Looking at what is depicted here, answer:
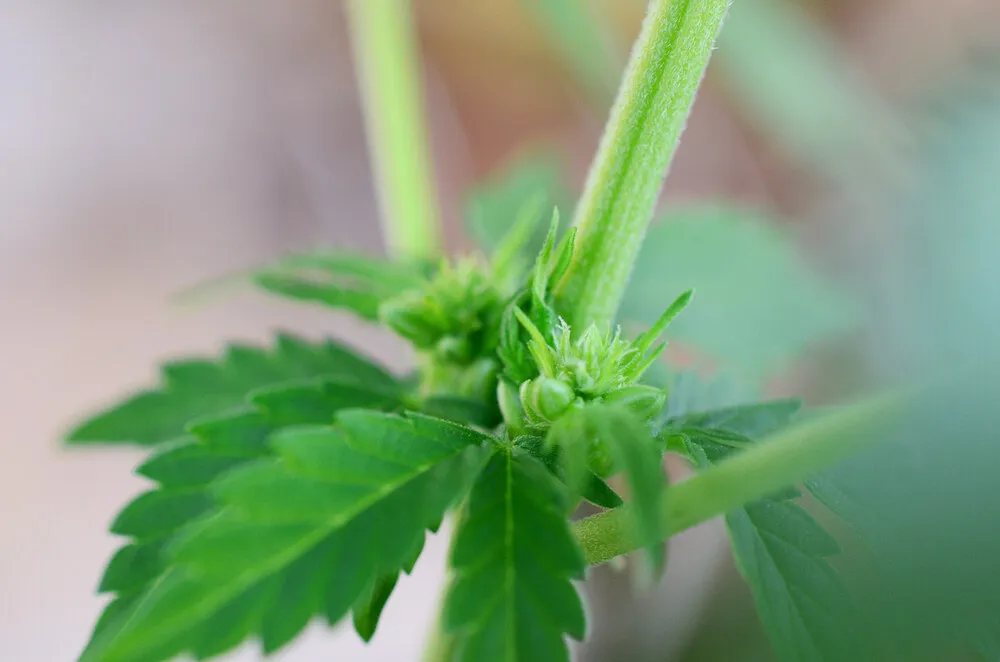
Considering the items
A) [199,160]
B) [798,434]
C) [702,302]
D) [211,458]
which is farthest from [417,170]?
[199,160]

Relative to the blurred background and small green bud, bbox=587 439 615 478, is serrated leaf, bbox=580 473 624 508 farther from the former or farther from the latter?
the blurred background

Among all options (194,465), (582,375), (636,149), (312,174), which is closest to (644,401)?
(582,375)

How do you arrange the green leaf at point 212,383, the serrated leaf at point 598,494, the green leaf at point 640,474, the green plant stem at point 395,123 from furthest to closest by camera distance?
the green plant stem at point 395,123 → the green leaf at point 212,383 → the serrated leaf at point 598,494 → the green leaf at point 640,474

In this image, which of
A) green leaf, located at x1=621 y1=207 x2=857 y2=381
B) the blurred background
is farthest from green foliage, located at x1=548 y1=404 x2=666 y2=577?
the blurred background

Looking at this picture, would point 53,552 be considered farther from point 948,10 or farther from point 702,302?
point 948,10

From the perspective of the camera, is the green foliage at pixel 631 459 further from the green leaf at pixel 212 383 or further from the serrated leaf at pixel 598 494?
the green leaf at pixel 212 383

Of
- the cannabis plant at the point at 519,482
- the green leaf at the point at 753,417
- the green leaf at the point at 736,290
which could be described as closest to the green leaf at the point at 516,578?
the cannabis plant at the point at 519,482
